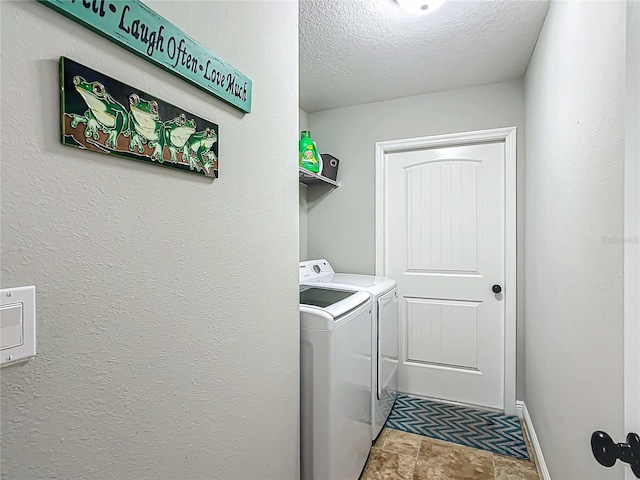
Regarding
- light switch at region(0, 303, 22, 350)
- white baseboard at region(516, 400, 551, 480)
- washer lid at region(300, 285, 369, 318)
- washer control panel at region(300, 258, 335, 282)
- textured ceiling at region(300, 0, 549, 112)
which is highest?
textured ceiling at region(300, 0, 549, 112)

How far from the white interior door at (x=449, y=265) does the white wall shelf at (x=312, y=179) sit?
427 millimetres

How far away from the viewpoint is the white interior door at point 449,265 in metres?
2.45

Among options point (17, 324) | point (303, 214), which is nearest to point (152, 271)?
point (17, 324)

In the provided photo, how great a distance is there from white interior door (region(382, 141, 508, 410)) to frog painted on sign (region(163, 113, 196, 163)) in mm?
2049

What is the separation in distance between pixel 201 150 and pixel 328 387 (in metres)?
1.03

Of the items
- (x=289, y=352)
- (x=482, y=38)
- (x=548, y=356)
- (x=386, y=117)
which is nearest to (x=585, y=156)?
(x=548, y=356)

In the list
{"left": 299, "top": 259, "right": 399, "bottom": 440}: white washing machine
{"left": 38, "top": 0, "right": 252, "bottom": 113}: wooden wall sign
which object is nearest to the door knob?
{"left": 38, "top": 0, "right": 252, "bottom": 113}: wooden wall sign

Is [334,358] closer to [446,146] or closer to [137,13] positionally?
[137,13]

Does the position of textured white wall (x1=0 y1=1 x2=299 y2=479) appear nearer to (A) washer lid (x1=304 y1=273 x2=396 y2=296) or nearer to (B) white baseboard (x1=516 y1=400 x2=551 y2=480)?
(A) washer lid (x1=304 y1=273 x2=396 y2=296)

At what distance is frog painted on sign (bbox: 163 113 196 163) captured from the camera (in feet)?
2.56

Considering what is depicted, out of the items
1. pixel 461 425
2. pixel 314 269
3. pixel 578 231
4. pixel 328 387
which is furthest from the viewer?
pixel 314 269

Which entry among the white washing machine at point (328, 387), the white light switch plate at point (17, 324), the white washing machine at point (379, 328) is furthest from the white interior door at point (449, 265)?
the white light switch plate at point (17, 324)

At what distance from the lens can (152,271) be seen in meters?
0.75

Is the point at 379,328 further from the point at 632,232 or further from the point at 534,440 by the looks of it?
the point at 632,232
